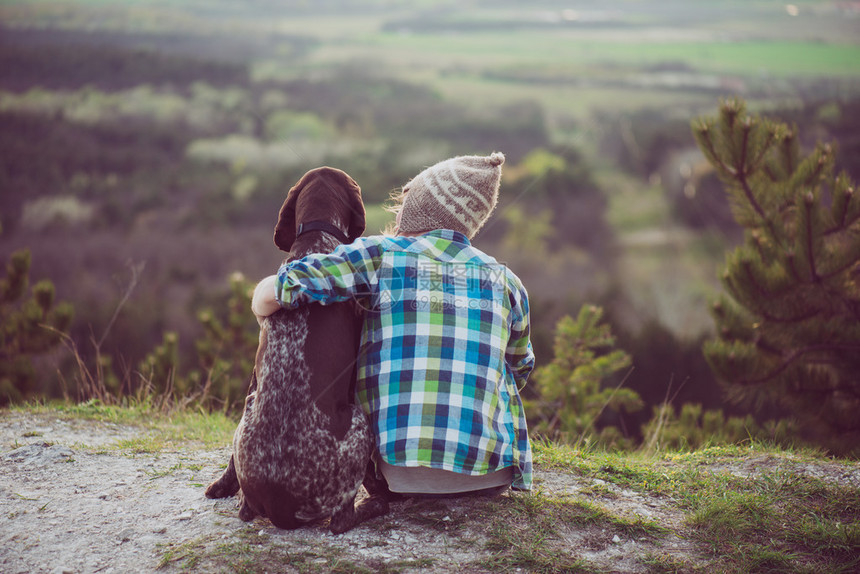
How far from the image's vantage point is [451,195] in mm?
3016

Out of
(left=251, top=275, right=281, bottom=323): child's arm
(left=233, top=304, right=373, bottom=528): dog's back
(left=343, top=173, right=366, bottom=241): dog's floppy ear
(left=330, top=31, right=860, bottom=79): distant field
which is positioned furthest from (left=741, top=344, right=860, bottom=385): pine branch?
(left=330, top=31, right=860, bottom=79): distant field

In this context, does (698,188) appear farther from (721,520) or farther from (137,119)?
(137,119)

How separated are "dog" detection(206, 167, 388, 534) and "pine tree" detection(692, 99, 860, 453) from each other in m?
4.89

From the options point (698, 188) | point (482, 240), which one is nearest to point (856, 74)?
point (698, 188)

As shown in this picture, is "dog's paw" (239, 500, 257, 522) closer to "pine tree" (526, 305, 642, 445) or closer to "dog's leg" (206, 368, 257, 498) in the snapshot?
"dog's leg" (206, 368, 257, 498)

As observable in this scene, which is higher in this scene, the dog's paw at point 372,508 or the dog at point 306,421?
the dog at point 306,421

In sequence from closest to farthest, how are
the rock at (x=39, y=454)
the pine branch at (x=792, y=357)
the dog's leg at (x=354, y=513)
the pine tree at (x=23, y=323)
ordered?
the dog's leg at (x=354, y=513) → the rock at (x=39, y=454) → the pine branch at (x=792, y=357) → the pine tree at (x=23, y=323)

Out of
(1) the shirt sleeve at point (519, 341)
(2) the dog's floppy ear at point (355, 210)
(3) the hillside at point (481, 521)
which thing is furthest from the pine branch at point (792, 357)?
(2) the dog's floppy ear at point (355, 210)

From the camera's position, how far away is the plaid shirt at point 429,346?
285cm

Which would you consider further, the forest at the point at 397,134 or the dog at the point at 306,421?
the forest at the point at 397,134

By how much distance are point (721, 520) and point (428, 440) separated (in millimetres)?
1650

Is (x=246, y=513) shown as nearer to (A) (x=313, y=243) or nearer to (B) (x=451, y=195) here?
(A) (x=313, y=243)

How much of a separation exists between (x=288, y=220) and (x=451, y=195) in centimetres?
87

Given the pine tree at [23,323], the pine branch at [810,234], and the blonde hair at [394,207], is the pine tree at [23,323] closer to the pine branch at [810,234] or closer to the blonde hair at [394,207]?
the blonde hair at [394,207]
